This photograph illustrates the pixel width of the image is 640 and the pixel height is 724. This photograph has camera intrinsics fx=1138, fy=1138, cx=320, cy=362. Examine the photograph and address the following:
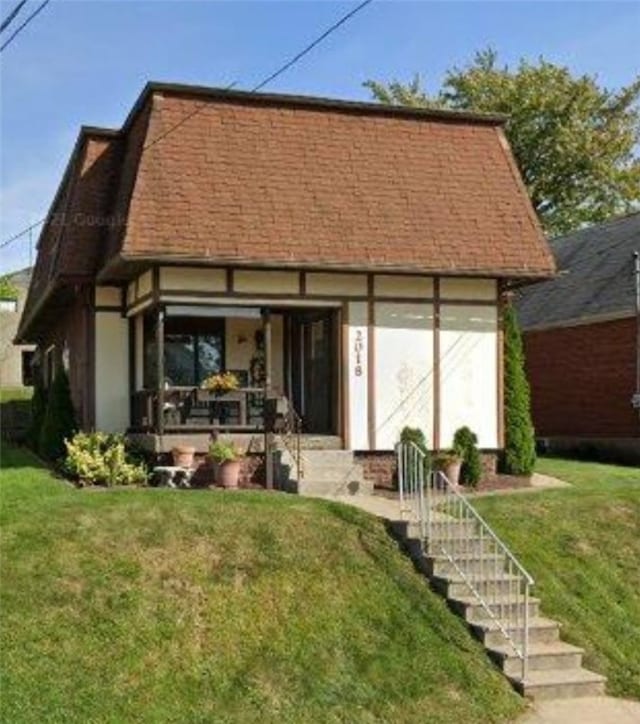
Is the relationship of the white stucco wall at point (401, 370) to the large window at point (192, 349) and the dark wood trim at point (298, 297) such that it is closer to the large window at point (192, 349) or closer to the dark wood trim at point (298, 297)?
the dark wood trim at point (298, 297)

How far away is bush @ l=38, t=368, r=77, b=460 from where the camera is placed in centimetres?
1983

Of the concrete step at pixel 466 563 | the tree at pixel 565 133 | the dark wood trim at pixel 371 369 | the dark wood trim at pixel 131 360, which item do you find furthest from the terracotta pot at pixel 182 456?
the tree at pixel 565 133

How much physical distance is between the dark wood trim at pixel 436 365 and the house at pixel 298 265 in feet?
0.09

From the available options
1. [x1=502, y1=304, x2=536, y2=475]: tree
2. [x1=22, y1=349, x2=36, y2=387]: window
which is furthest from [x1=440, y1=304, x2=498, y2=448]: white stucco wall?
[x1=22, y1=349, x2=36, y2=387]: window

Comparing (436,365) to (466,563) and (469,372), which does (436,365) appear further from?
(466,563)

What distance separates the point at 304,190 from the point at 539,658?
9.48 meters

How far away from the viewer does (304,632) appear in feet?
37.2

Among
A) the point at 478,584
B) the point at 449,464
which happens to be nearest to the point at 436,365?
the point at 449,464

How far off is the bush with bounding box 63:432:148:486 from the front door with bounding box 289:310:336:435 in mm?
3455

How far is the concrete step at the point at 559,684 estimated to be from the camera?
36.5 feet

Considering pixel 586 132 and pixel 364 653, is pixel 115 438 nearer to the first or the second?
pixel 364 653

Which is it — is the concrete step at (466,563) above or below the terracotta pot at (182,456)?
below

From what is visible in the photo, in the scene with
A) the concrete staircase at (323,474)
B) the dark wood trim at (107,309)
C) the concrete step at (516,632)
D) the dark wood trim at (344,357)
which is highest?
the dark wood trim at (107,309)

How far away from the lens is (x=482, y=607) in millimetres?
12219
